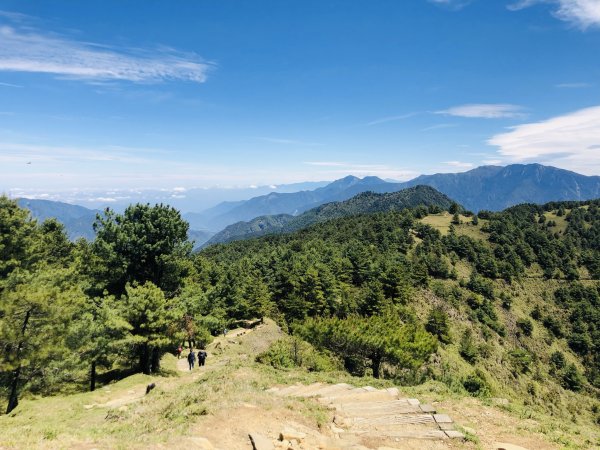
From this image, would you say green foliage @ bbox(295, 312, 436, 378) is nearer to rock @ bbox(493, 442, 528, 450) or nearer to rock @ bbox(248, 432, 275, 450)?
rock @ bbox(493, 442, 528, 450)

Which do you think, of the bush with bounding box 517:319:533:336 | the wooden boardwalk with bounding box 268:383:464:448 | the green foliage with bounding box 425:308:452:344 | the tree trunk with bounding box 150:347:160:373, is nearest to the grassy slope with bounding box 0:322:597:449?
the wooden boardwalk with bounding box 268:383:464:448

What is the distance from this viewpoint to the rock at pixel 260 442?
37.9 ft

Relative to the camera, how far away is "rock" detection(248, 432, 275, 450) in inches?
455

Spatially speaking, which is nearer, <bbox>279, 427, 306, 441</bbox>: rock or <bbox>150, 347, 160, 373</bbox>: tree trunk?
<bbox>279, 427, 306, 441</bbox>: rock

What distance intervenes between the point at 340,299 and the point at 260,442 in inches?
2267

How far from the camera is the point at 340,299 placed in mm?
68250

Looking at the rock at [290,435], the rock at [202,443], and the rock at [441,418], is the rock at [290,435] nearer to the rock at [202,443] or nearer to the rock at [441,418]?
the rock at [202,443]

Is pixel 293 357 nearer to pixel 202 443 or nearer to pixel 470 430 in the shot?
pixel 470 430

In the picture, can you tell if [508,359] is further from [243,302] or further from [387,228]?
[387,228]

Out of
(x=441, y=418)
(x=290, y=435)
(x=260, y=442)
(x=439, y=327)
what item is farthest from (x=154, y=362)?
(x=439, y=327)

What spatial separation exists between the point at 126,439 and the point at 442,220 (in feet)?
497

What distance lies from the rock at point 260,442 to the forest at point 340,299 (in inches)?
562

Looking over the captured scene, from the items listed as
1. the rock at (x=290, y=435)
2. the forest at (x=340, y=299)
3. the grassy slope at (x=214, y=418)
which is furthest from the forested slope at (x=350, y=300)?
the rock at (x=290, y=435)

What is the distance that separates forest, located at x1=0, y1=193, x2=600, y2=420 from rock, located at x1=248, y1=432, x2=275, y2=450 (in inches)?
562
